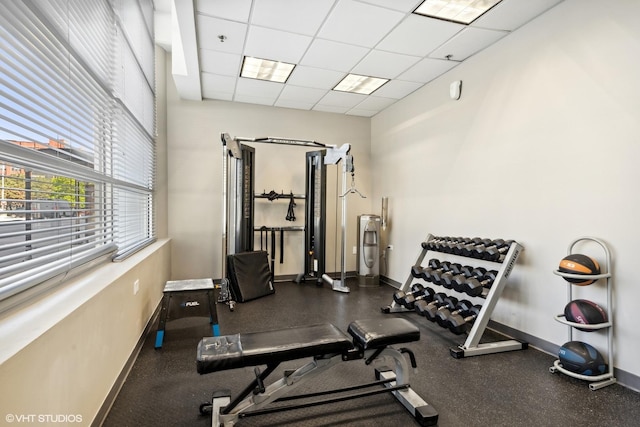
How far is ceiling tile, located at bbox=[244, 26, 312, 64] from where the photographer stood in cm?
305

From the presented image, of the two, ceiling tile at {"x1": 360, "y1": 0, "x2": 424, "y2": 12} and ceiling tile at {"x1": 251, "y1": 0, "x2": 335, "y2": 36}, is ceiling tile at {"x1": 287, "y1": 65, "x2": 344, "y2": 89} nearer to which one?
ceiling tile at {"x1": 251, "y1": 0, "x2": 335, "y2": 36}

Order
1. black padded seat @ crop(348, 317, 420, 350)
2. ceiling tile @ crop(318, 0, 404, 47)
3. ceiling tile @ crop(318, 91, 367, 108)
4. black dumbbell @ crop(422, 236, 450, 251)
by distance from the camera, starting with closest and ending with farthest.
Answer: black padded seat @ crop(348, 317, 420, 350)
ceiling tile @ crop(318, 0, 404, 47)
black dumbbell @ crop(422, 236, 450, 251)
ceiling tile @ crop(318, 91, 367, 108)

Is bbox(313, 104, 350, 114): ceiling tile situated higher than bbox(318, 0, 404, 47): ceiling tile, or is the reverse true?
bbox(313, 104, 350, 114): ceiling tile

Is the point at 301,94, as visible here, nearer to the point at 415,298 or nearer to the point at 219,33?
the point at 219,33

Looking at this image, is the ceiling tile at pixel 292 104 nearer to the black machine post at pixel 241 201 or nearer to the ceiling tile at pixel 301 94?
the ceiling tile at pixel 301 94

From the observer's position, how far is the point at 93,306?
158 cm

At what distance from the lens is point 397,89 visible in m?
4.38

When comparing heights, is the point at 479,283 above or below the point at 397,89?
below

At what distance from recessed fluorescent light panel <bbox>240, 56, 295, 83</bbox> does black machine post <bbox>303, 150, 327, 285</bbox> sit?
120 cm

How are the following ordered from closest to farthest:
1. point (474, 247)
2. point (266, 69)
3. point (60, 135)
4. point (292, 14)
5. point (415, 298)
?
point (60, 135) < point (292, 14) < point (474, 247) < point (415, 298) < point (266, 69)

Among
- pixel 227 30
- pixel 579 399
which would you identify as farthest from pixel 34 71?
pixel 579 399

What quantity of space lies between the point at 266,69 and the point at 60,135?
9.17 ft

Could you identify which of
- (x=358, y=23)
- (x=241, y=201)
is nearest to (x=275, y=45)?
(x=358, y=23)

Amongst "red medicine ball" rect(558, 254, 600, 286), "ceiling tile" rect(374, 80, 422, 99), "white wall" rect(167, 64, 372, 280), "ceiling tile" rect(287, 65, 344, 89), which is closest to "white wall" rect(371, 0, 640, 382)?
"red medicine ball" rect(558, 254, 600, 286)
